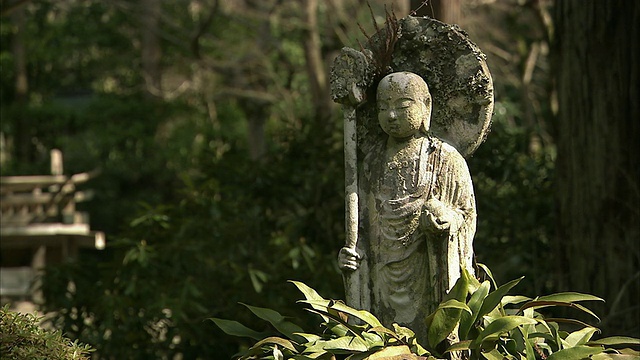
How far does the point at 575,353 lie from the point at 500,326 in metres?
0.44

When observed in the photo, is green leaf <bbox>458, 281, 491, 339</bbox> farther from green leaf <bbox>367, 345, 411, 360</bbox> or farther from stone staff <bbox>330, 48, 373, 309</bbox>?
stone staff <bbox>330, 48, 373, 309</bbox>

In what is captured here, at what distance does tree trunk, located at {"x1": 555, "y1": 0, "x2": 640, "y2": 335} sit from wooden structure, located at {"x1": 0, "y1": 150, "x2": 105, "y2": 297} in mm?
7341

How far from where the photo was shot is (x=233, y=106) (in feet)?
72.4

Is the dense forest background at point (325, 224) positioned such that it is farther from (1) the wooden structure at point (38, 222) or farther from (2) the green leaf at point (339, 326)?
(1) the wooden structure at point (38, 222)

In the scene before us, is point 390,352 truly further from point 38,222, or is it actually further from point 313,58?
point 313,58

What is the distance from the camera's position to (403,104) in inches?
207

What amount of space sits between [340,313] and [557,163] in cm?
421

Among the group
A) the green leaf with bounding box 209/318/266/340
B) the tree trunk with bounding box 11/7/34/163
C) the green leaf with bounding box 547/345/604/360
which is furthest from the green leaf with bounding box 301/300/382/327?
the tree trunk with bounding box 11/7/34/163

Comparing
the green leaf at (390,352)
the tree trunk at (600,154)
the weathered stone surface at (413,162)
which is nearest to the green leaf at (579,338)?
the weathered stone surface at (413,162)

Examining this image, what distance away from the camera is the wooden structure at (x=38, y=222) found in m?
13.8

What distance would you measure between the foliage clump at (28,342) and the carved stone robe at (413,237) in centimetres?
172

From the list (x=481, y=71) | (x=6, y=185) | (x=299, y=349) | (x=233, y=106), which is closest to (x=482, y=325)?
(x=299, y=349)

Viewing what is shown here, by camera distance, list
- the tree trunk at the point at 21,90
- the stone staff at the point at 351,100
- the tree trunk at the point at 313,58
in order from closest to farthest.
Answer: the stone staff at the point at 351,100, the tree trunk at the point at 313,58, the tree trunk at the point at 21,90

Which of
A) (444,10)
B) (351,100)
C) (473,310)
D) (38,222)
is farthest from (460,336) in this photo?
(38,222)
